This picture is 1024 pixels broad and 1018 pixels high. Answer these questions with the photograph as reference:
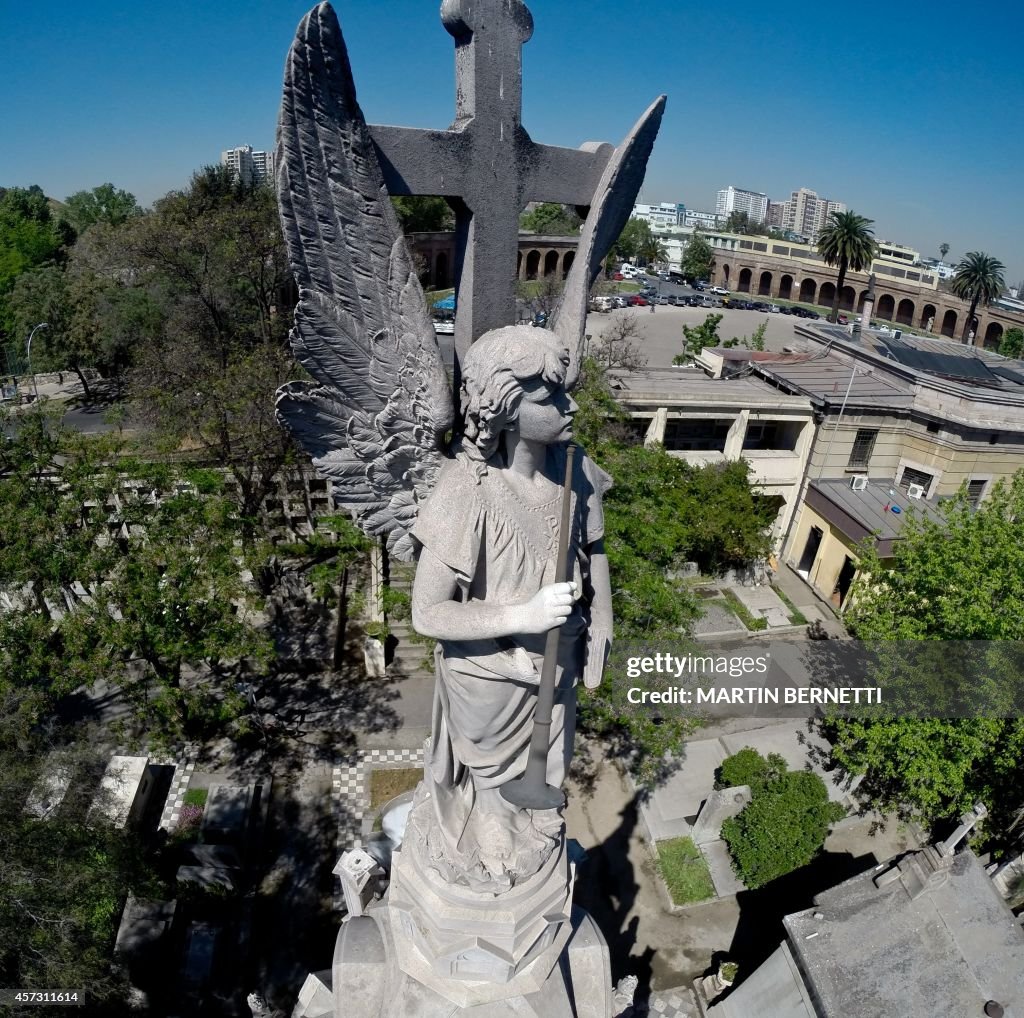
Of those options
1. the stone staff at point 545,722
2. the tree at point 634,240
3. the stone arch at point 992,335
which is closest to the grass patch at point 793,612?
the stone staff at point 545,722

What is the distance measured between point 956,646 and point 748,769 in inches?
179

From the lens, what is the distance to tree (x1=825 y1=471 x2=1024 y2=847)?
39.6 feet

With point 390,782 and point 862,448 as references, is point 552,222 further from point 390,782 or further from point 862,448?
point 390,782

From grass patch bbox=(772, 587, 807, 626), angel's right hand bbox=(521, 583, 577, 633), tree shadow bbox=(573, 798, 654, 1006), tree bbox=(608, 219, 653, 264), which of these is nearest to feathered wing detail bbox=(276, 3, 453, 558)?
angel's right hand bbox=(521, 583, 577, 633)

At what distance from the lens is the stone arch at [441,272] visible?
1719 inches

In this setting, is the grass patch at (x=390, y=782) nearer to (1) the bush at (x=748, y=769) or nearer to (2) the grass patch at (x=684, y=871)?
(2) the grass patch at (x=684, y=871)

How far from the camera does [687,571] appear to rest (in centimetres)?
2430

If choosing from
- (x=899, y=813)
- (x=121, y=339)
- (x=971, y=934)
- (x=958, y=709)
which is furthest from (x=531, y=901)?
(x=121, y=339)

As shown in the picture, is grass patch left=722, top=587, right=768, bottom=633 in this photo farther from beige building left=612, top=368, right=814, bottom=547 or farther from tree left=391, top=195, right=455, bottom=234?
tree left=391, top=195, right=455, bottom=234

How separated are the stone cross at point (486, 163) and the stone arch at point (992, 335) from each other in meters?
75.0

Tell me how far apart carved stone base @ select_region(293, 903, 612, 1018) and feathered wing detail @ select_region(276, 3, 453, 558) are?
139 inches

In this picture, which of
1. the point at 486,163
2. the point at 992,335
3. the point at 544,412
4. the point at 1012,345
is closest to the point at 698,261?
the point at 992,335

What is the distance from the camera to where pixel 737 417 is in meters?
24.6

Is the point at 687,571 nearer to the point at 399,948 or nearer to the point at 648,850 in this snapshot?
the point at 648,850
